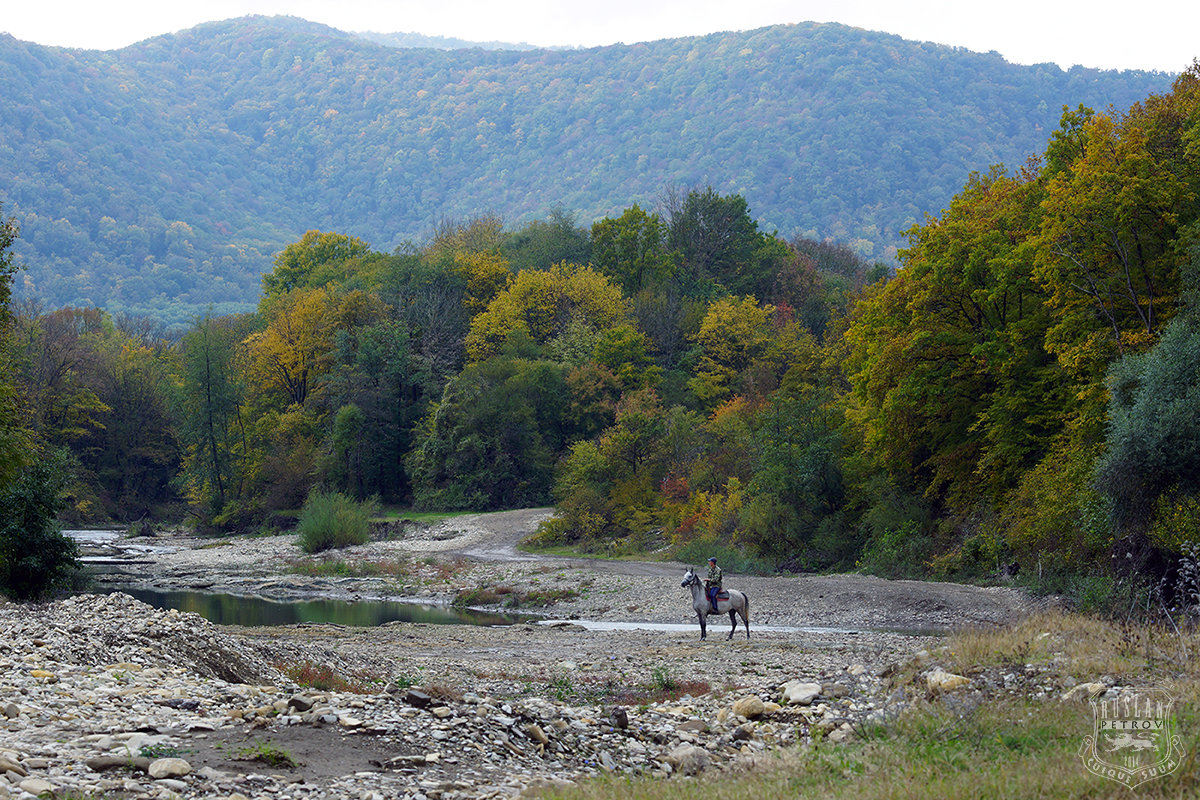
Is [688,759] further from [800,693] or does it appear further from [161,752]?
[161,752]

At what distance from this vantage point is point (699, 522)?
45.1 metres

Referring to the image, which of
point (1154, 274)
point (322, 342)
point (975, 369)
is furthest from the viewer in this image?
point (322, 342)

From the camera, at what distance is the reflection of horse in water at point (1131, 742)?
7431 mm

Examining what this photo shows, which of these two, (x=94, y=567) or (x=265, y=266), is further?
(x=265, y=266)

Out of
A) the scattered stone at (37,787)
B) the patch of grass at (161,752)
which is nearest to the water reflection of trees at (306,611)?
the patch of grass at (161,752)

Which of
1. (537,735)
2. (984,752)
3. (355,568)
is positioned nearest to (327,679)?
(537,735)

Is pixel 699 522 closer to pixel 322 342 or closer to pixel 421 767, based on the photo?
pixel 421 767

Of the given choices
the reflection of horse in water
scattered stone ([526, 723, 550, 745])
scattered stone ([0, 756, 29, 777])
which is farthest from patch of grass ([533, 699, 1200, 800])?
scattered stone ([0, 756, 29, 777])

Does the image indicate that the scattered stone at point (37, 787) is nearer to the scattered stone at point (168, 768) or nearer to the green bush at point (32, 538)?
the scattered stone at point (168, 768)

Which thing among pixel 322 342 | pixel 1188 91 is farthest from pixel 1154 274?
pixel 322 342

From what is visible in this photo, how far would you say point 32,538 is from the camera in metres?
26.1

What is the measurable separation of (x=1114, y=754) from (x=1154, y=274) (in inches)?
960

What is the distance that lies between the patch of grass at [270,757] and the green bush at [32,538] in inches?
826

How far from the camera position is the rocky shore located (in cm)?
824
